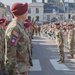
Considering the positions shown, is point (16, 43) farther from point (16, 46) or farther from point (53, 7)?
point (53, 7)

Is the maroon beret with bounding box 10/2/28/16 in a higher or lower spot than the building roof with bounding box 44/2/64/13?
higher

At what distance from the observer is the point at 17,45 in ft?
15.8

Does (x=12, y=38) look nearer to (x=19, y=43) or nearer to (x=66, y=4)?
(x=19, y=43)

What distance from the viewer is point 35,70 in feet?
41.0

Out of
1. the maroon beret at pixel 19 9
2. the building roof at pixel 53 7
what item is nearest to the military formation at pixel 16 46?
the maroon beret at pixel 19 9

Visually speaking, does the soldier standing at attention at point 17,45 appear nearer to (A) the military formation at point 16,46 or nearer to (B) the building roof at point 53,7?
(A) the military formation at point 16,46

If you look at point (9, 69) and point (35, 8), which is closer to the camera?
point (9, 69)

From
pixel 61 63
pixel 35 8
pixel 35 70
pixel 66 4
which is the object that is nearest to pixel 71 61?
pixel 61 63

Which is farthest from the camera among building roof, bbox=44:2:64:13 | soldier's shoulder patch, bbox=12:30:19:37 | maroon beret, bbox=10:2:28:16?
building roof, bbox=44:2:64:13

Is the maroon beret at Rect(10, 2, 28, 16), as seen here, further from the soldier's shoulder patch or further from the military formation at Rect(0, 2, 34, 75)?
the soldier's shoulder patch

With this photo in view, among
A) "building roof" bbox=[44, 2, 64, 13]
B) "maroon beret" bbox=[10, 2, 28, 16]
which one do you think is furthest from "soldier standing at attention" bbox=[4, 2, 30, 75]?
"building roof" bbox=[44, 2, 64, 13]

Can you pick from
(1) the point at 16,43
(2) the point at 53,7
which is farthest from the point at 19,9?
(2) the point at 53,7

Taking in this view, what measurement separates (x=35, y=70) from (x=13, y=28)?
7.83 metres

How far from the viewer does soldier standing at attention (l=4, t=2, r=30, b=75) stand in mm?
4770
